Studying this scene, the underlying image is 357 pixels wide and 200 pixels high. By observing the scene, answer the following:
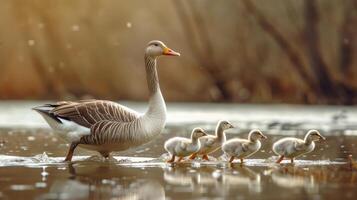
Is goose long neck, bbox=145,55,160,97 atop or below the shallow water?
atop

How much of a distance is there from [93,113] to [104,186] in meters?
3.25

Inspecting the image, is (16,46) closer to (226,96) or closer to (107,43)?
(107,43)

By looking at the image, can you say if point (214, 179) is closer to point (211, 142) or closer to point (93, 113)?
point (211, 142)

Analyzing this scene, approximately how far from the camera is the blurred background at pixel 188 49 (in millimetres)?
32656

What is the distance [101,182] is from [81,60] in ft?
88.5

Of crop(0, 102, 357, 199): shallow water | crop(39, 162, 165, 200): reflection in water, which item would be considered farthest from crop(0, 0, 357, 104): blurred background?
crop(39, 162, 165, 200): reflection in water

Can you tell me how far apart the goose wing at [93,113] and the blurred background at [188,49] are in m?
19.5

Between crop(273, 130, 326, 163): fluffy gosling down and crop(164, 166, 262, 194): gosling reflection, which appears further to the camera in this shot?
crop(273, 130, 326, 163): fluffy gosling down

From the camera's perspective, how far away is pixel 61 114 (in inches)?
503

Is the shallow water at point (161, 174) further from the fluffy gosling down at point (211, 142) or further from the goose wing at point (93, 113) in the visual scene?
the goose wing at point (93, 113)

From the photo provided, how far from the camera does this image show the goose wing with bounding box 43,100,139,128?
12695 millimetres

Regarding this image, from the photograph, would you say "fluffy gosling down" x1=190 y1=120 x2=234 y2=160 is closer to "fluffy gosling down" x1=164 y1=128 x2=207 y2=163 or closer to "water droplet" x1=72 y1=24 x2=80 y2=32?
"fluffy gosling down" x1=164 y1=128 x2=207 y2=163

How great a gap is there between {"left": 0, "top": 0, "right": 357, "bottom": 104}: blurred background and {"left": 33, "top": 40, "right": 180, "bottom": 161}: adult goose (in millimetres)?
19453

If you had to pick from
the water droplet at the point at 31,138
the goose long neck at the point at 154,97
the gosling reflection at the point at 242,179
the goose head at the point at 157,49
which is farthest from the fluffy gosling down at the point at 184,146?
the water droplet at the point at 31,138
